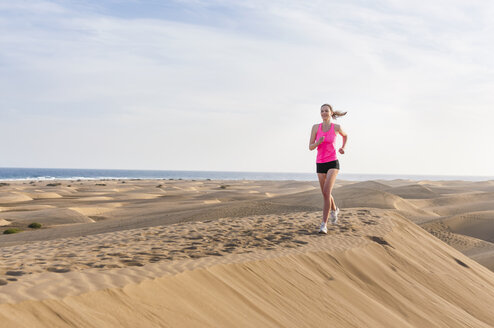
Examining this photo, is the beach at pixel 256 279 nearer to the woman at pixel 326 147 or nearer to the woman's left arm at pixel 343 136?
the woman at pixel 326 147

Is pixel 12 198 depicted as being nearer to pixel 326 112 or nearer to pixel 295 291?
pixel 326 112

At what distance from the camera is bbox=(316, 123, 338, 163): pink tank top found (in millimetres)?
7379

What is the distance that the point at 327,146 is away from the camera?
7.42 meters

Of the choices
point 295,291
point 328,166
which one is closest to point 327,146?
point 328,166

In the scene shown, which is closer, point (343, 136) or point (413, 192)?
point (343, 136)

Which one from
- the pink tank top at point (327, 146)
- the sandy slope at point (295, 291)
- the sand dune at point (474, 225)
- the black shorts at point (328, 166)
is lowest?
the sand dune at point (474, 225)

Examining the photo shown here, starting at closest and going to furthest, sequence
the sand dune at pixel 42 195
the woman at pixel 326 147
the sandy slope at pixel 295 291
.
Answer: the sandy slope at pixel 295 291 → the woman at pixel 326 147 → the sand dune at pixel 42 195

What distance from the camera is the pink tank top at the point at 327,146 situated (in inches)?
291

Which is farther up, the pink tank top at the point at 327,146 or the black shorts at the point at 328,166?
the pink tank top at the point at 327,146

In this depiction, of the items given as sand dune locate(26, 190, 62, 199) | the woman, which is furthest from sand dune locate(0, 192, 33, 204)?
the woman

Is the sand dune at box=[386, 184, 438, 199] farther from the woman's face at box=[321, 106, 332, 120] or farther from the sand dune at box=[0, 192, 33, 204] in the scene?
the sand dune at box=[0, 192, 33, 204]

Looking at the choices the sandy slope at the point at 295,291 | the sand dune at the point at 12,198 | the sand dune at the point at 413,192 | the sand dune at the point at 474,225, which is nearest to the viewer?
the sandy slope at the point at 295,291

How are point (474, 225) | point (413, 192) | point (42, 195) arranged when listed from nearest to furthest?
1. point (474, 225)
2. point (413, 192)
3. point (42, 195)

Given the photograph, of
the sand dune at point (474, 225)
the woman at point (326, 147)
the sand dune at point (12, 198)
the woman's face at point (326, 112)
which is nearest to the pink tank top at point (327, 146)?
the woman at point (326, 147)
